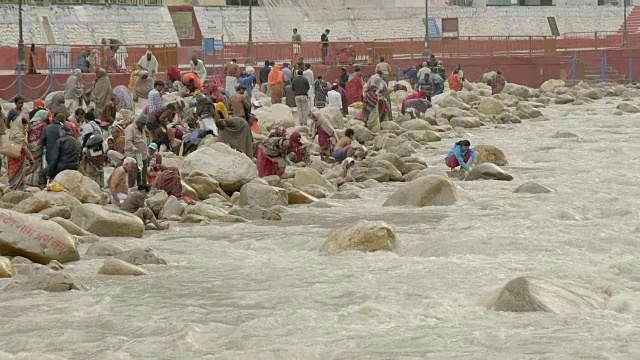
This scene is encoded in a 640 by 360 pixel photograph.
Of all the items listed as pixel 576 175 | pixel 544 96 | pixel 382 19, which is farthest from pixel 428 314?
pixel 382 19

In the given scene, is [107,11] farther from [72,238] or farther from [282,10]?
[72,238]

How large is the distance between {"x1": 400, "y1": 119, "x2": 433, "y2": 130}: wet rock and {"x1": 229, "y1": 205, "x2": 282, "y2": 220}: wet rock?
39.1ft

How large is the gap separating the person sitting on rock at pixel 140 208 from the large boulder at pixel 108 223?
1.34ft

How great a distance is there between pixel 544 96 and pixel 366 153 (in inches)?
835

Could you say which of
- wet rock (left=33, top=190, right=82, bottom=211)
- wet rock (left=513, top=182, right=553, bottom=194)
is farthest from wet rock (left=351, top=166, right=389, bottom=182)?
wet rock (left=33, top=190, right=82, bottom=211)

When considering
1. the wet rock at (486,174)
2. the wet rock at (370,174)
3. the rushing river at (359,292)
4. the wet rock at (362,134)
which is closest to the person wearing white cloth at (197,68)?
the wet rock at (362,134)

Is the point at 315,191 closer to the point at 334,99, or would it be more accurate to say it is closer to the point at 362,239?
the point at 362,239

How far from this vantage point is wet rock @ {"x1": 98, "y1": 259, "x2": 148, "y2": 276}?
43.0 feet

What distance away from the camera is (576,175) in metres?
21.5

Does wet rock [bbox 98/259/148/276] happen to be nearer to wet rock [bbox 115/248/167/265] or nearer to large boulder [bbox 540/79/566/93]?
wet rock [bbox 115/248/167/265]

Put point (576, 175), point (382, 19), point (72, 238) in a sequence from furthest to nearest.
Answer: point (382, 19)
point (576, 175)
point (72, 238)

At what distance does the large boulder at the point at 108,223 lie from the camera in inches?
596

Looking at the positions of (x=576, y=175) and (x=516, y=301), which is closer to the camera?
(x=516, y=301)

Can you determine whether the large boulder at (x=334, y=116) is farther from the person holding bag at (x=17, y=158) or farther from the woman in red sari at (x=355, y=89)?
the person holding bag at (x=17, y=158)
